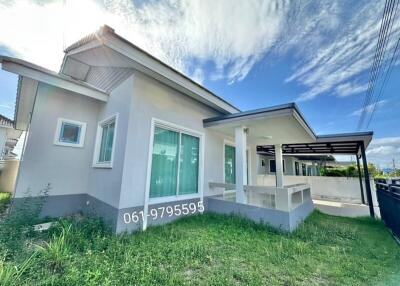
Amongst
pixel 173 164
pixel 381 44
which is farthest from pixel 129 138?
pixel 381 44

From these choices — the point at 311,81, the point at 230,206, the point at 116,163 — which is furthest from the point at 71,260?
the point at 311,81

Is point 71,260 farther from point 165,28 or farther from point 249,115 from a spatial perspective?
point 165,28

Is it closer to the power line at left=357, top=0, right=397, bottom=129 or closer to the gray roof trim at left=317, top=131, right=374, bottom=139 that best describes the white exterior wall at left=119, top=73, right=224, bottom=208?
the gray roof trim at left=317, top=131, right=374, bottom=139

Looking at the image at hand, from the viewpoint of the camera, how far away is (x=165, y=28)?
5.68 metres

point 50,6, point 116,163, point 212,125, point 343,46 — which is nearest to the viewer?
point 116,163

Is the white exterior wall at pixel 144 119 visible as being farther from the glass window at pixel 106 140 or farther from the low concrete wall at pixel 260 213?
the glass window at pixel 106 140

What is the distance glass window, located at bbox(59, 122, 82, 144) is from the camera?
17.7 feet

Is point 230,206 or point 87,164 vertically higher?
point 87,164

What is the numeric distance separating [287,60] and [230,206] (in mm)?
6987

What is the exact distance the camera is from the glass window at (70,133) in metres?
5.39

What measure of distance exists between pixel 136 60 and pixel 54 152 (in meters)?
3.92

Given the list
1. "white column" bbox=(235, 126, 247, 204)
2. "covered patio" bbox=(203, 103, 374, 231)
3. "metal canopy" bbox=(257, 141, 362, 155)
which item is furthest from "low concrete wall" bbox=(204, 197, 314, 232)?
"metal canopy" bbox=(257, 141, 362, 155)

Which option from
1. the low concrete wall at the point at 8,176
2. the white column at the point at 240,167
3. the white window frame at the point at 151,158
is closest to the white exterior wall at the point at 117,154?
the white window frame at the point at 151,158

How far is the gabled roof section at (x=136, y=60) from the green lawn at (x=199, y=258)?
379 centimetres
